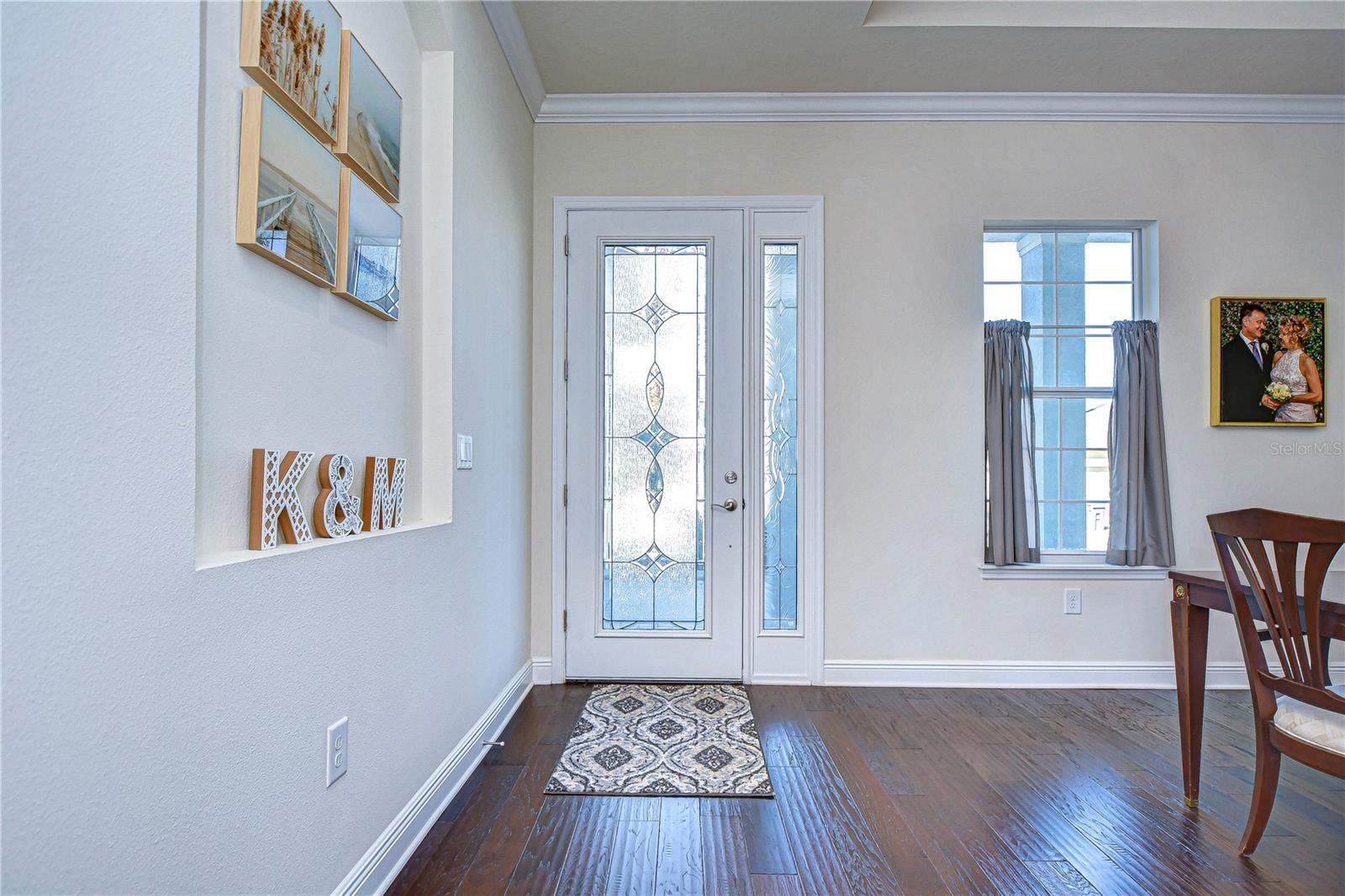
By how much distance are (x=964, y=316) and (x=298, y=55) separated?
2.83 m

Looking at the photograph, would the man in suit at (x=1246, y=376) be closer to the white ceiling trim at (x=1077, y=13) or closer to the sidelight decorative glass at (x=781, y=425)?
the white ceiling trim at (x=1077, y=13)

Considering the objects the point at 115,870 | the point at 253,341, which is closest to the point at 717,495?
the point at 253,341

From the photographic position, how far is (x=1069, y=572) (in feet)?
10.5

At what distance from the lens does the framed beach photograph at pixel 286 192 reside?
1.22 m

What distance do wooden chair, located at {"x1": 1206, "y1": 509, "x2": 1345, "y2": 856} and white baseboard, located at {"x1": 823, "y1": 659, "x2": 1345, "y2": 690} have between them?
141cm

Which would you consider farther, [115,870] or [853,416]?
[853,416]

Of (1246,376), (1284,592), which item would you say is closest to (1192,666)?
(1284,592)

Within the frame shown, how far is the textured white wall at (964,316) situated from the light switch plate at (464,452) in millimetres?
987

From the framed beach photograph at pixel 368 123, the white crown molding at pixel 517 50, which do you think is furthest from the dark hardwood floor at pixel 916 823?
the white crown molding at pixel 517 50

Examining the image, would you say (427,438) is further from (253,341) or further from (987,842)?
(987,842)

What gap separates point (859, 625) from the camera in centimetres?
322

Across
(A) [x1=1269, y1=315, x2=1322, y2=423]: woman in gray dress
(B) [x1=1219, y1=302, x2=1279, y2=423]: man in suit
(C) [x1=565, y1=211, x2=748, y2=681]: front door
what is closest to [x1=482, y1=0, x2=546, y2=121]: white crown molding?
(C) [x1=565, y1=211, x2=748, y2=681]: front door

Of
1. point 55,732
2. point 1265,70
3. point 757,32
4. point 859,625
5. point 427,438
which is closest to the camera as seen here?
point 55,732

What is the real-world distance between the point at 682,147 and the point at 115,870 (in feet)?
10.5
